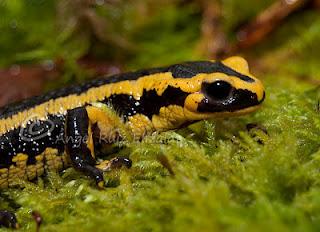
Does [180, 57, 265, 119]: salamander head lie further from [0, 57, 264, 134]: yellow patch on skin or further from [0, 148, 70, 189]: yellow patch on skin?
[0, 148, 70, 189]: yellow patch on skin

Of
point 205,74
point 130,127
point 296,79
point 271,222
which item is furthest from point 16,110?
point 296,79

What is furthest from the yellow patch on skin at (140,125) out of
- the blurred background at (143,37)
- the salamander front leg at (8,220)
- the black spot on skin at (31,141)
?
the blurred background at (143,37)

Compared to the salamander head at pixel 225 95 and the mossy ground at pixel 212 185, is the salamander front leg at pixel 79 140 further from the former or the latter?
the salamander head at pixel 225 95

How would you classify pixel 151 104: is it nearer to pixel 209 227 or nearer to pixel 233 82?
pixel 233 82

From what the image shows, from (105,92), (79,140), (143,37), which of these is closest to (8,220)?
(79,140)

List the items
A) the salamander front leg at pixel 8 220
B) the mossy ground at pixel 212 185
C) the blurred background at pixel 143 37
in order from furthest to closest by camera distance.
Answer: the blurred background at pixel 143 37
the salamander front leg at pixel 8 220
the mossy ground at pixel 212 185

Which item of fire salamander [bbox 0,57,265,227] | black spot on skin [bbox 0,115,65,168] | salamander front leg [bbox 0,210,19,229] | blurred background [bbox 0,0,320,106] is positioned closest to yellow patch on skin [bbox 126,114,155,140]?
fire salamander [bbox 0,57,265,227]
